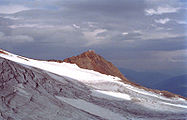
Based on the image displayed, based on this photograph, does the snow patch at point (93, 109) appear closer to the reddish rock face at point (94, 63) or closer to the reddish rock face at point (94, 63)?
the reddish rock face at point (94, 63)

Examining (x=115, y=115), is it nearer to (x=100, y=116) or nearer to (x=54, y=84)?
(x=100, y=116)

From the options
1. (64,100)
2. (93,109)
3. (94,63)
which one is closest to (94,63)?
(94,63)

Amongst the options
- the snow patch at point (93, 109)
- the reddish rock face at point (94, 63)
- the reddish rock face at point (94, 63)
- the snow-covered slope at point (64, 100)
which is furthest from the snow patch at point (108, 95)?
the reddish rock face at point (94, 63)

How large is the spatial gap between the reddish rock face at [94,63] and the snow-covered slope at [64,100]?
13.1m

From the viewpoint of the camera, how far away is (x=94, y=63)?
133 ft

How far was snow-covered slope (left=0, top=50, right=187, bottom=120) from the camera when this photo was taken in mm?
15844

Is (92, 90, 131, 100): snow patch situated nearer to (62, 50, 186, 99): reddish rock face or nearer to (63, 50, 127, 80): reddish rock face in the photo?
(62, 50, 186, 99): reddish rock face

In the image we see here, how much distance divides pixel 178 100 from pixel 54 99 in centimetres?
1623

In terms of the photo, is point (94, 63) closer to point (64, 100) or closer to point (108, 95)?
point (108, 95)

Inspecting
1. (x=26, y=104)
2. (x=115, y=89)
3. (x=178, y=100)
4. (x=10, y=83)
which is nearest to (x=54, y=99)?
(x=26, y=104)

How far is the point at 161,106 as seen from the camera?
21.6 m

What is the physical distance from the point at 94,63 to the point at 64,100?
22239 millimetres

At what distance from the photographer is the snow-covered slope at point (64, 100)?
15844 millimetres

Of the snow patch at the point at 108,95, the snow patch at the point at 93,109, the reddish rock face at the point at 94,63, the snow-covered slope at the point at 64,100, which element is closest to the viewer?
the snow-covered slope at the point at 64,100
